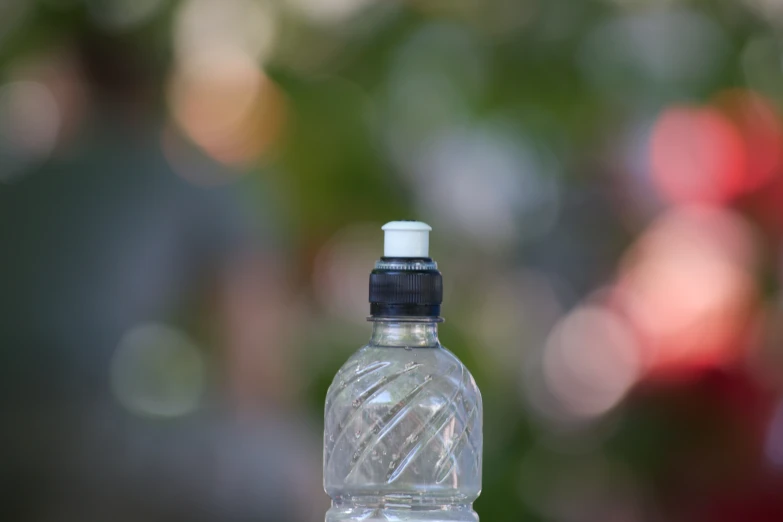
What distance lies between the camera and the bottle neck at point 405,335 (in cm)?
82

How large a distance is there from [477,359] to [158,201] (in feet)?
2.66

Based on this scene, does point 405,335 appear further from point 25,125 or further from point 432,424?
point 25,125

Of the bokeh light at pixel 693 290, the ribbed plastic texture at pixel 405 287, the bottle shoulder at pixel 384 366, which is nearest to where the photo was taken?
the ribbed plastic texture at pixel 405 287

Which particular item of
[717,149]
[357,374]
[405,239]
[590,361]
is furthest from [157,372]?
[405,239]

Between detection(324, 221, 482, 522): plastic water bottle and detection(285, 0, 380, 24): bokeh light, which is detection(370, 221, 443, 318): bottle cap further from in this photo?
detection(285, 0, 380, 24): bokeh light

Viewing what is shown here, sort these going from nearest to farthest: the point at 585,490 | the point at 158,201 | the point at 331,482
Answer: the point at 331,482 < the point at 585,490 < the point at 158,201

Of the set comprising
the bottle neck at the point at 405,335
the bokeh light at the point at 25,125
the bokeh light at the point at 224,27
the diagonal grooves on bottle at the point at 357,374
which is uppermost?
the bokeh light at the point at 224,27

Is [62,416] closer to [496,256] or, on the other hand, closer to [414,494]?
[496,256]

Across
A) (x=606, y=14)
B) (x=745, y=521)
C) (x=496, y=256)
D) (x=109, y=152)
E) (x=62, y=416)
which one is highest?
(x=606, y=14)

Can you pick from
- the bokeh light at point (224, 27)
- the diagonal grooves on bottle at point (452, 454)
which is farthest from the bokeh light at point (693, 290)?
the diagonal grooves on bottle at point (452, 454)

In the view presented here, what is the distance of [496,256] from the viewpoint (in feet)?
7.06

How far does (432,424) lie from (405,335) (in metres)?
0.08

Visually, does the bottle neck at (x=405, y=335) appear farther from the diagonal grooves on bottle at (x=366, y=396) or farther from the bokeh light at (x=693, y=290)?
the bokeh light at (x=693, y=290)

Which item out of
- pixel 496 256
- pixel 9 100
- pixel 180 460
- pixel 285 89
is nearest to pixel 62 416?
pixel 180 460
